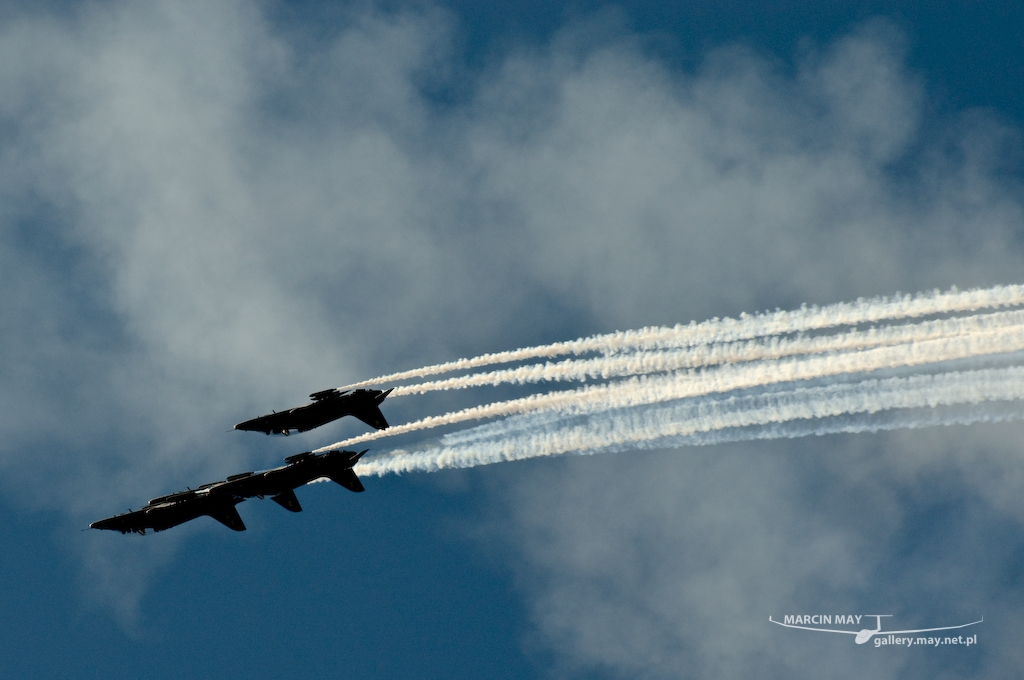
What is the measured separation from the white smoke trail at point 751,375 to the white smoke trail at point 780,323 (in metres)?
1.51

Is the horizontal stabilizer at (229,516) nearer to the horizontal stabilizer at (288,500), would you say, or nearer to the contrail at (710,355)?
the horizontal stabilizer at (288,500)

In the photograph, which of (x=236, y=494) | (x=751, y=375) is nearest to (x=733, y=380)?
(x=751, y=375)

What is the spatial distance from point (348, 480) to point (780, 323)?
23.2 meters

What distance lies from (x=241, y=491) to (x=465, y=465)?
11989 millimetres

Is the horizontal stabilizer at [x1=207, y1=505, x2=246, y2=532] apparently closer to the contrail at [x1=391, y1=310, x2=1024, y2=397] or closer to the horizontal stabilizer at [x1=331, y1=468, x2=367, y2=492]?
the horizontal stabilizer at [x1=331, y1=468, x2=367, y2=492]

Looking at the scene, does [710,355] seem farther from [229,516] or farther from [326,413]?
[229,516]

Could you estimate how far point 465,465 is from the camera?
180 feet

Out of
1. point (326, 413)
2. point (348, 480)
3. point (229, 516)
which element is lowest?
point (229, 516)

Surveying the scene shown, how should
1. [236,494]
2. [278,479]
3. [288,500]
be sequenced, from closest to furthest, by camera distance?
[278,479] → [236,494] → [288,500]

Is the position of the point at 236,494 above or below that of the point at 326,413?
below

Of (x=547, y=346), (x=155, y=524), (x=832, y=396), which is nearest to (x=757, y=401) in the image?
(x=832, y=396)

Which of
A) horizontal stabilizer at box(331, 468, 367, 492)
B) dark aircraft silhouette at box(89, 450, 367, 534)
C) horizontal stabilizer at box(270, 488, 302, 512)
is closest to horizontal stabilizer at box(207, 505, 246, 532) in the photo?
dark aircraft silhouette at box(89, 450, 367, 534)

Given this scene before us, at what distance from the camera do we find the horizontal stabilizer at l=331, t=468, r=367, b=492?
192 feet

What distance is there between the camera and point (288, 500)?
6009 centimetres
